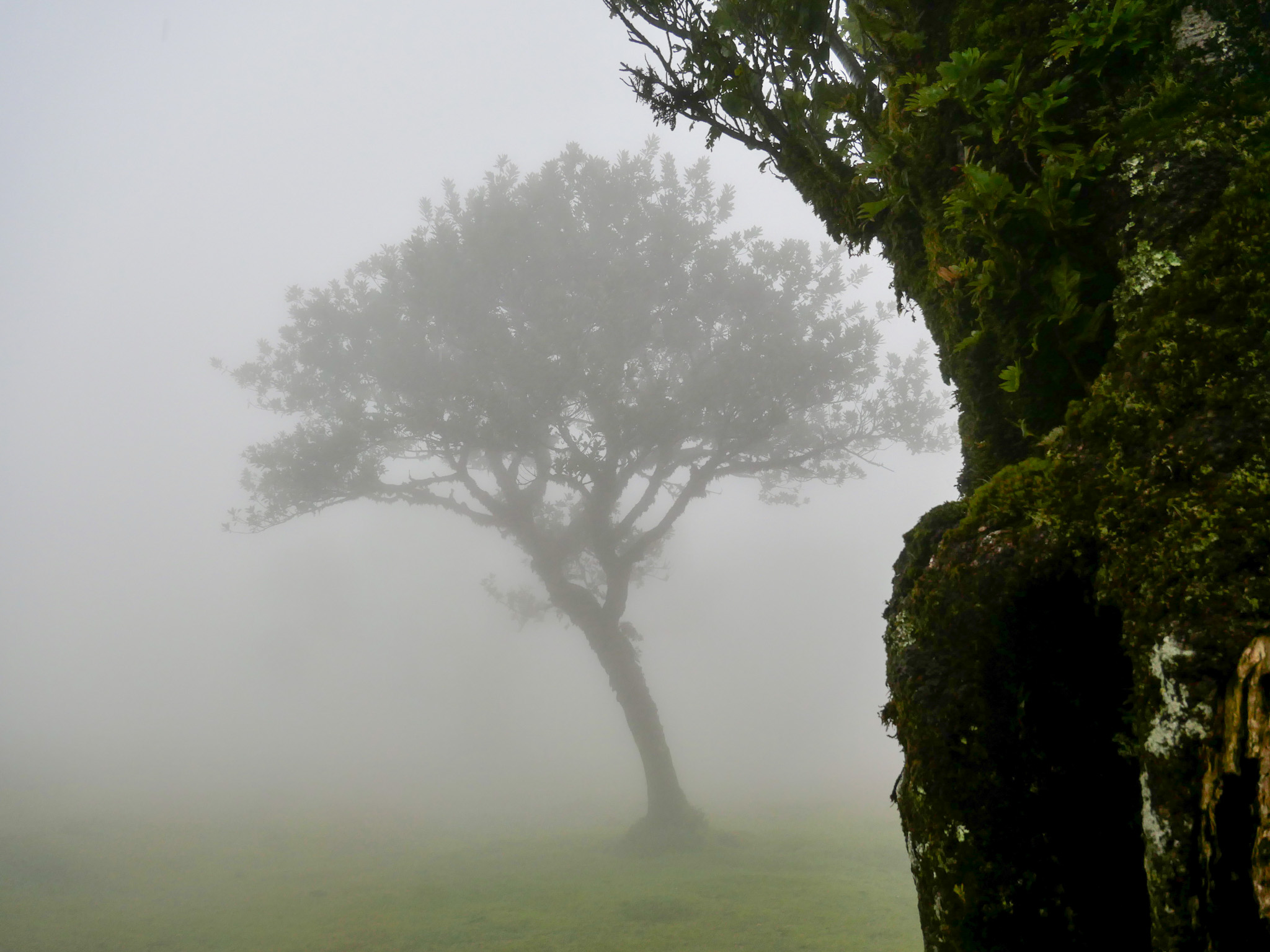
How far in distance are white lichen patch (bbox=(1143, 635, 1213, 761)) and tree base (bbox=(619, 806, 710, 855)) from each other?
18.2m

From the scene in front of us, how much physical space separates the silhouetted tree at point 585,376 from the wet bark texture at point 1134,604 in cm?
1816

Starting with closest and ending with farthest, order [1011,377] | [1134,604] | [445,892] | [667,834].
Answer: [1134,604] < [1011,377] < [445,892] < [667,834]

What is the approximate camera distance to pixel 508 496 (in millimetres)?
22906

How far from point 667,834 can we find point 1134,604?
19.0 m

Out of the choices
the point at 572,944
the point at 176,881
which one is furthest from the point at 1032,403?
the point at 176,881

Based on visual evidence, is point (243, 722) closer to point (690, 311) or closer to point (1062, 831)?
point (690, 311)

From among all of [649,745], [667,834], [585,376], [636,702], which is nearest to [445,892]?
[667,834]

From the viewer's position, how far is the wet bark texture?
163 cm

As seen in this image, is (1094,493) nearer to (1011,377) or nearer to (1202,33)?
(1011,377)

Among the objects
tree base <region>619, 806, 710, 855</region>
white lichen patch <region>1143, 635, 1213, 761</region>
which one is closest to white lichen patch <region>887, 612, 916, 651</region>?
white lichen patch <region>1143, 635, 1213, 761</region>

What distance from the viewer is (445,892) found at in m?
15.2

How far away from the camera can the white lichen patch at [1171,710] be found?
5.36 ft

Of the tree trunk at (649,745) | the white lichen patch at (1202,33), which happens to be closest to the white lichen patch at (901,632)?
the white lichen patch at (1202,33)

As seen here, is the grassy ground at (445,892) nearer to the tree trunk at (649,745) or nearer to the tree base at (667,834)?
the tree base at (667,834)
